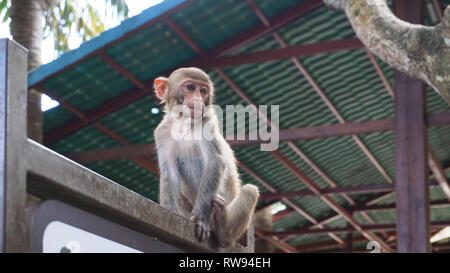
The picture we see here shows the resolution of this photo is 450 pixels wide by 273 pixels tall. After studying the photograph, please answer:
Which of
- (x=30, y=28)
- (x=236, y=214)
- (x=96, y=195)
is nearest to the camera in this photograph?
(x=96, y=195)

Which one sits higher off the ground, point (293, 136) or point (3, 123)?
point (293, 136)

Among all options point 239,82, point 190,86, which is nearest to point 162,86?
point 190,86

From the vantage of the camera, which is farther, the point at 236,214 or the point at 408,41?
the point at 408,41

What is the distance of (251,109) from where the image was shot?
441 inches

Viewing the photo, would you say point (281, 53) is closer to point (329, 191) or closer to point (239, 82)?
point (239, 82)

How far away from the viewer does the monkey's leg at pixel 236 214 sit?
4.89 metres

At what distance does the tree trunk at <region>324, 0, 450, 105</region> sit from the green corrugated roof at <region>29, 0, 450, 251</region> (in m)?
3.41

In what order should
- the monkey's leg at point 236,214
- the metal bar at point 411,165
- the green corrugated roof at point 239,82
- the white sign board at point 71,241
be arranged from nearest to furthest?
1. the white sign board at point 71,241
2. the monkey's leg at point 236,214
3. the metal bar at point 411,165
4. the green corrugated roof at point 239,82

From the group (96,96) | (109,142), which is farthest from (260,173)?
(96,96)

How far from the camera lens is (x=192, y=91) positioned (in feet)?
20.0

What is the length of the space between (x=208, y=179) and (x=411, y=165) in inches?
179

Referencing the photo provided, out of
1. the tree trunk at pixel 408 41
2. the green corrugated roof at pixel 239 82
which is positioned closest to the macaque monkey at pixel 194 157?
the tree trunk at pixel 408 41

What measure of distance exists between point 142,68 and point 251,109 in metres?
1.77

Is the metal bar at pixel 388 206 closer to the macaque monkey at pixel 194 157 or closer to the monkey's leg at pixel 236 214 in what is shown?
the macaque monkey at pixel 194 157
